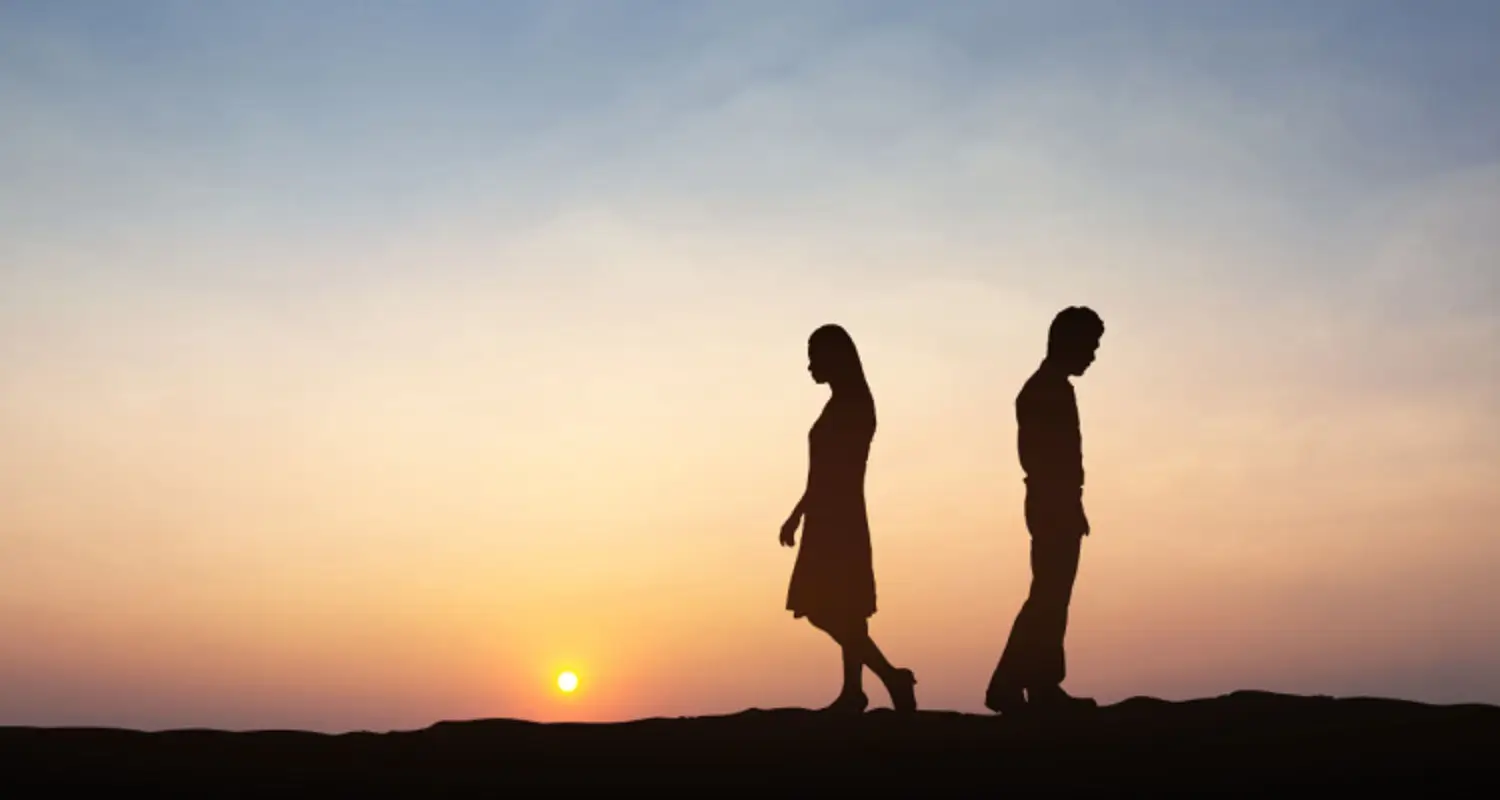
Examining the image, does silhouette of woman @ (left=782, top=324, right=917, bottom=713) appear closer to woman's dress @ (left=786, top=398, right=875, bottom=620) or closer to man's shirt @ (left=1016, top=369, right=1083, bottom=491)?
woman's dress @ (left=786, top=398, right=875, bottom=620)

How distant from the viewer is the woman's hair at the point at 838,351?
14312 millimetres

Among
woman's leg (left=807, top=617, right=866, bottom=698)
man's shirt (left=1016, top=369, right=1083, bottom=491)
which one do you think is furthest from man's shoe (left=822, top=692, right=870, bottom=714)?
man's shirt (left=1016, top=369, right=1083, bottom=491)

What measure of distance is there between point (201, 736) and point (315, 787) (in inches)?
92.0

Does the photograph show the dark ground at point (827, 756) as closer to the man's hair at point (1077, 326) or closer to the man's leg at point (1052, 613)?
the man's leg at point (1052, 613)

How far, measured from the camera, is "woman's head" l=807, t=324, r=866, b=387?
14305 millimetres

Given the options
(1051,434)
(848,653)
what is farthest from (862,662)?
(1051,434)

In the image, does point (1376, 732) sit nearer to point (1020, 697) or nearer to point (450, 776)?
point (1020, 697)

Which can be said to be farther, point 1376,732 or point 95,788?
point 1376,732

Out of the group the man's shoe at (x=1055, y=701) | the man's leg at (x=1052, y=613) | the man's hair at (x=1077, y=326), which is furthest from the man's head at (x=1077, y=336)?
the man's shoe at (x=1055, y=701)

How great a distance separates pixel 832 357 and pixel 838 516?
1.37m

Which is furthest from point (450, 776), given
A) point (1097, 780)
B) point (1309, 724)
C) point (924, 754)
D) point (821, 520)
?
point (1309, 724)

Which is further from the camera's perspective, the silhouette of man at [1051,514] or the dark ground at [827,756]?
the silhouette of man at [1051,514]

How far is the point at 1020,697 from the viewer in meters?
14.1

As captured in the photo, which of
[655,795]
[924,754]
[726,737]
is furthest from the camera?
[726,737]
